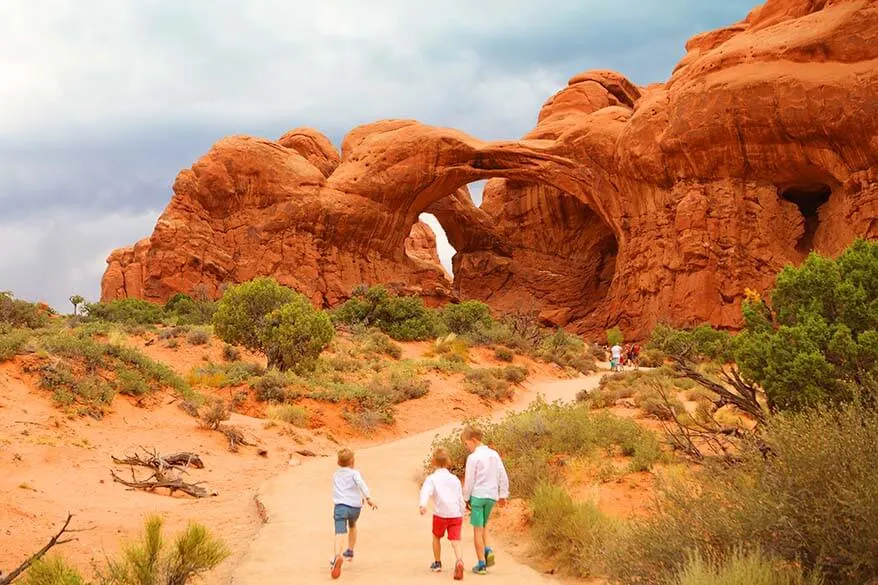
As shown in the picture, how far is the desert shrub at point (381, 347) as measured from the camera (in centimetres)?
2631

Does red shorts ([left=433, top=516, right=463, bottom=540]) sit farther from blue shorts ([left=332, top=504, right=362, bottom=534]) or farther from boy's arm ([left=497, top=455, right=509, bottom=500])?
blue shorts ([left=332, top=504, right=362, bottom=534])

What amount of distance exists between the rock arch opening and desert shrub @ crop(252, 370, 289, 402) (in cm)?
2440

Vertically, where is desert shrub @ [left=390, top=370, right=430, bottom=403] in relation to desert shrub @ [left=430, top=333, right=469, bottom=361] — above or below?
below

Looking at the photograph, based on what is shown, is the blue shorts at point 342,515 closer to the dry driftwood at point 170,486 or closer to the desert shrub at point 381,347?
the dry driftwood at point 170,486

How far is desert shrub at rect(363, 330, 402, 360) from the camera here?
26.3m

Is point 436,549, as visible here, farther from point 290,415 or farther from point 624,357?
point 624,357

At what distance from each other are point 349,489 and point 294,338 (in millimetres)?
13602

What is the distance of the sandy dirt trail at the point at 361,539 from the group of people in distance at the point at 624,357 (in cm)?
1646

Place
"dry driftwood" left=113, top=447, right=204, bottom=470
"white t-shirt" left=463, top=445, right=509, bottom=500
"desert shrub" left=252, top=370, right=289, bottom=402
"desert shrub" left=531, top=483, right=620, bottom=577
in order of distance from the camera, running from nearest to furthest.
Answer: "desert shrub" left=531, top=483, right=620, bottom=577
"white t-shirt" left=463, top=445, right=509, bottom=500
"dry driftwood" left=113, top=447, right=204, bottom=470
"desert shrub" left=252, top=370, right=289, bottom=402

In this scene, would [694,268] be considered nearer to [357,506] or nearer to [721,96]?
[721,96]


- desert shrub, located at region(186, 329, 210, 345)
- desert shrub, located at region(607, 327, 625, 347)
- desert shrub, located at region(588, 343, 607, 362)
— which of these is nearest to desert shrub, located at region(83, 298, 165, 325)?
desert shrub, located at region(186, 329, 210, 345)

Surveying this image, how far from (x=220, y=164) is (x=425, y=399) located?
27802 mm

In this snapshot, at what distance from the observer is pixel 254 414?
16359mm

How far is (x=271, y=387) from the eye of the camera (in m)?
17.4
